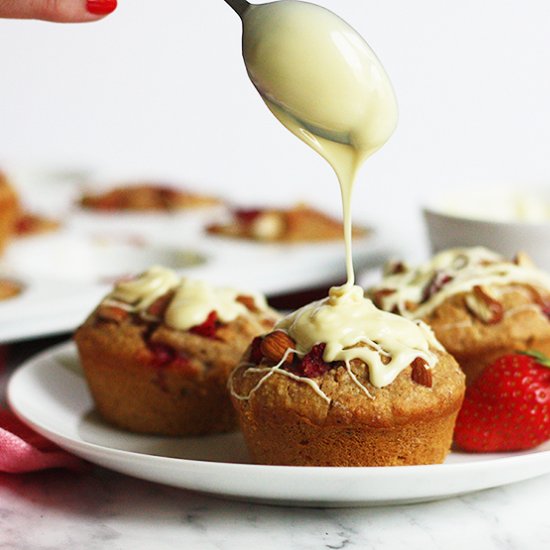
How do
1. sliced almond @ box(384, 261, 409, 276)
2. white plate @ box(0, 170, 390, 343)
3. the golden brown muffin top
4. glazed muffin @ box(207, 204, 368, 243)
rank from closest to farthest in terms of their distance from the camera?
the golden brown muffin top
sliced almond @ box(384, 261, 409, 276)
white plate @ box(0, 170, 390, 343)
glazed muffin @ box(207, 204, 368, 243)

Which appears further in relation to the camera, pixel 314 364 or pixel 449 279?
pixel 449 279

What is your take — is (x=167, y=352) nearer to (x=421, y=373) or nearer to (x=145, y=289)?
(x=145, y=289)

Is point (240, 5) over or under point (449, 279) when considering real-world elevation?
over

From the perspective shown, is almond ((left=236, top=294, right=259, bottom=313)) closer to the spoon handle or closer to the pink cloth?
the pink cloth

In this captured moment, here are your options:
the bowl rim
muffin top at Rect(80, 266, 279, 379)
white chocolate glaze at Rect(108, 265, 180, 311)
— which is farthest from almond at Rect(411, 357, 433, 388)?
the bowl rim

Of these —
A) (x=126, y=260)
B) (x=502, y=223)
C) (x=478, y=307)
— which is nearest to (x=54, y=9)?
(x=478, y=307)

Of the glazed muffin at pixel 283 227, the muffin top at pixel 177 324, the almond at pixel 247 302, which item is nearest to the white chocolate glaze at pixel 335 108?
the muffin top at pixel 177 324
